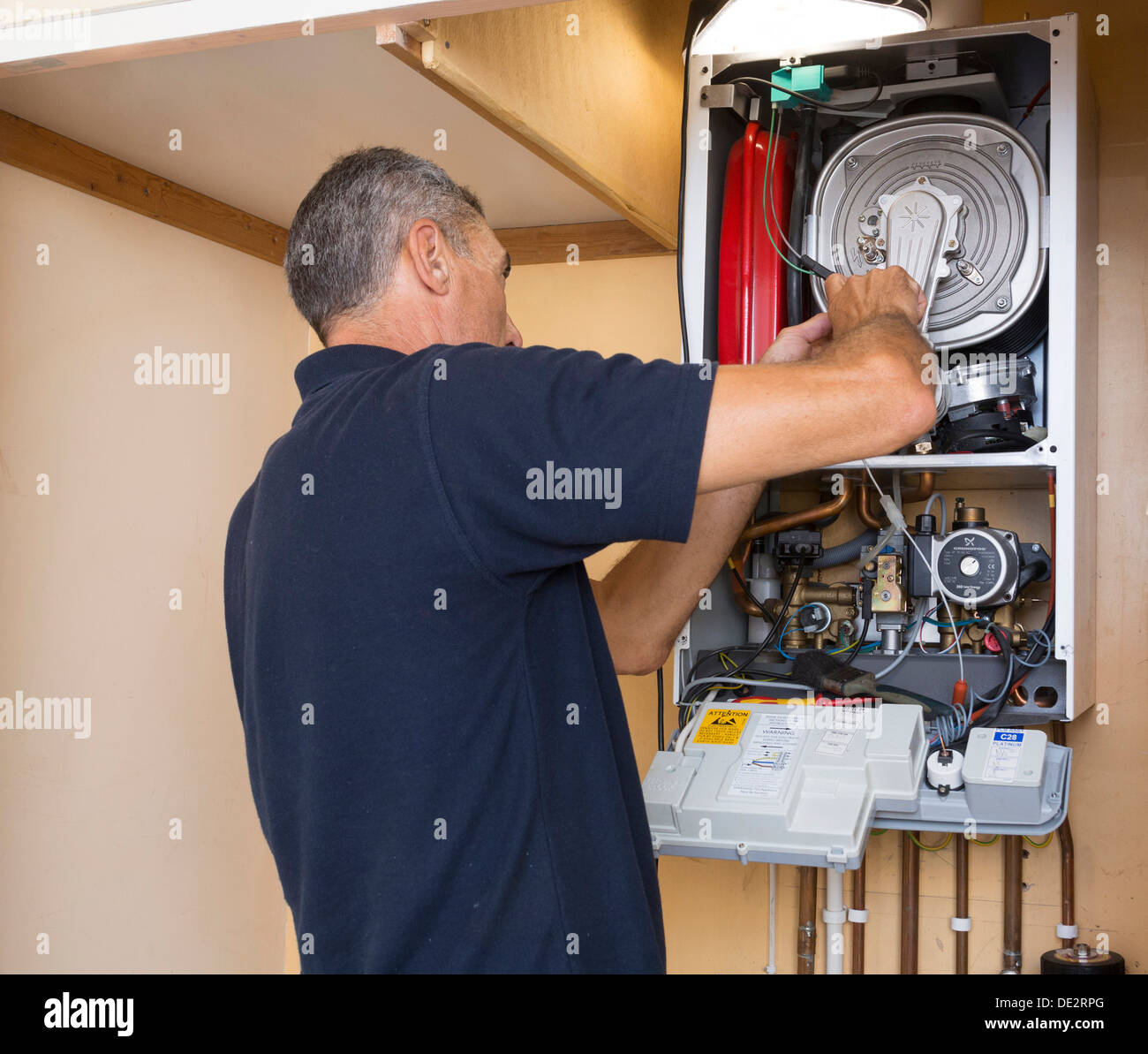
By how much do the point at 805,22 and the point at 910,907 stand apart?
1601mm

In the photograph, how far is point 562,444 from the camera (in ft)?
3.15

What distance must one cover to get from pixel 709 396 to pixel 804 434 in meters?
0.10

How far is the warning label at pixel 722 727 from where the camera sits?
→ 1699 millimetres

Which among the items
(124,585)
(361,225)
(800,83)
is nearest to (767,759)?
(361,225)

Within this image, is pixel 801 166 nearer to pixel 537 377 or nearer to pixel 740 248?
pixel 740 248

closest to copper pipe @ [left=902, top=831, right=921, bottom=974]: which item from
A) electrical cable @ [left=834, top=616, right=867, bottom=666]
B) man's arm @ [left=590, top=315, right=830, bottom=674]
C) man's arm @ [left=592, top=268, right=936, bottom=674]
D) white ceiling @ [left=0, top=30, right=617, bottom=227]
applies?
electrical cable @ [left=834, top=616, right=867, bottom=666]

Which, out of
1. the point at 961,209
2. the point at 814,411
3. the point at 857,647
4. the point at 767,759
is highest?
the point at 961,209

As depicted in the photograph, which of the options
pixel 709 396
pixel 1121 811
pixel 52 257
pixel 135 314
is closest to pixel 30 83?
pixel 52 257

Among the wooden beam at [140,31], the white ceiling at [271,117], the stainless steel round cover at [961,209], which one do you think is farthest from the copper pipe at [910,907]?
the wooden beam at [140,31]

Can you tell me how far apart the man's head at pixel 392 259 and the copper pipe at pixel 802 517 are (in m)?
0.74

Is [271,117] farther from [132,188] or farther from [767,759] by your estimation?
[767,759]

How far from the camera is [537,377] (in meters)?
0.99

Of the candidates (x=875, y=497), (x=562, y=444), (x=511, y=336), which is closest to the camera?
(x=562, y=444)

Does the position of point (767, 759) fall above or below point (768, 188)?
below
